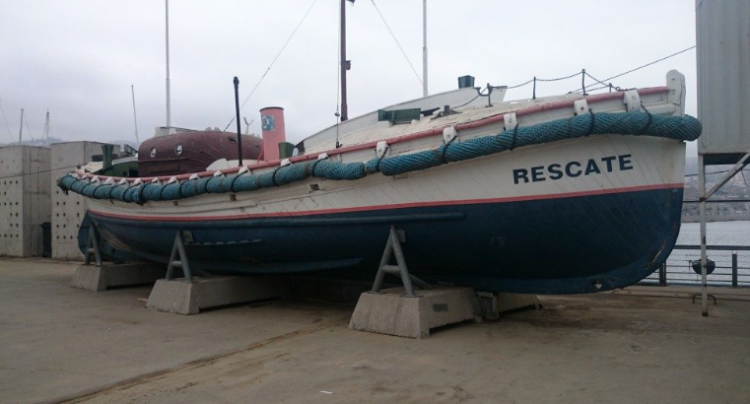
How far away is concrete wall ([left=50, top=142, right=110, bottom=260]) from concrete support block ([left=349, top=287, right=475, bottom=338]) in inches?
536

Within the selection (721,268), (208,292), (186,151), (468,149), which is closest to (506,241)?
(468,149)

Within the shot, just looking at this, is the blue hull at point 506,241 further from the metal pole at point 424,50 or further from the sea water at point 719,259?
the metal pole at point 424,50

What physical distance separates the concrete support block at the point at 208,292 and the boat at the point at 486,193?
540 millimetres

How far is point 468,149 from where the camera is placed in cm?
585

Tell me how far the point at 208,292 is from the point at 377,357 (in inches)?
151

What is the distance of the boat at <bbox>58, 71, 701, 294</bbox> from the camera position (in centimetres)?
549

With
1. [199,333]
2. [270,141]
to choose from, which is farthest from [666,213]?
[270,141]

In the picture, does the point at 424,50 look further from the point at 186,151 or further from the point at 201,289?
the point at 201,289

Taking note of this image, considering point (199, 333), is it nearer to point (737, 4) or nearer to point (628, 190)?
point (628, 190)

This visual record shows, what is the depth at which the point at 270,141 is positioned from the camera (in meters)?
9.16

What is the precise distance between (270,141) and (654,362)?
20.5 feet

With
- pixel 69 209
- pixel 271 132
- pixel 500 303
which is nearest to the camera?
pixel 500 303

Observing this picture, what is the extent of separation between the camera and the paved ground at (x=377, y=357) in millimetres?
4305

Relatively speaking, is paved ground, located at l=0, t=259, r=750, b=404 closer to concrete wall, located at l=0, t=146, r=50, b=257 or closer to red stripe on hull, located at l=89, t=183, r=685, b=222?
red stripe on hull, located at l=89, t=183, r=685, b=222
